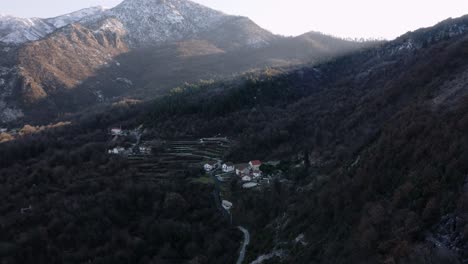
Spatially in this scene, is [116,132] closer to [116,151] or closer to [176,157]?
[116,151]

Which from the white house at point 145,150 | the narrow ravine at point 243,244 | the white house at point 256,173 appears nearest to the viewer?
the narrow ravine at point 243,244

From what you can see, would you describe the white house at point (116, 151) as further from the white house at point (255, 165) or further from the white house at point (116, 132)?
the white house at point (255, 165)

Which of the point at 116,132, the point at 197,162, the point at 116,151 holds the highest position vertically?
the point at 197,162

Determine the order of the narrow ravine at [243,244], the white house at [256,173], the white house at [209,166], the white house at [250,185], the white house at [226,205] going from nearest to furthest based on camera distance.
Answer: the narrow ravine at [243,244] → the white house at [226,205] → the white house at [250,185] → the white house at [256,173] → the white house at [209,166]

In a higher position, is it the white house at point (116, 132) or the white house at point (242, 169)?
the white house at point (242, 169)

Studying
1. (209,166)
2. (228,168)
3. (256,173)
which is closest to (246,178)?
(256,173)

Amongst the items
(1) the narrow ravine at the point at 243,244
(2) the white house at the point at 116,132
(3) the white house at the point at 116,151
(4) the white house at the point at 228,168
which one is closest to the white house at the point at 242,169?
(4) the white house at the point at 228,168

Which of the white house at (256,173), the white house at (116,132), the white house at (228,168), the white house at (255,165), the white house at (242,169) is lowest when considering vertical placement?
the white house at (116,132)

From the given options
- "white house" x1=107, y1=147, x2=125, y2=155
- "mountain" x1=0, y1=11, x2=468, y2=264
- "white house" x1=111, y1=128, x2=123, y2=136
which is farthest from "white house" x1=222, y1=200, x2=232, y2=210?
"white house" x1=111, y1=128, x2=123, y2=136
